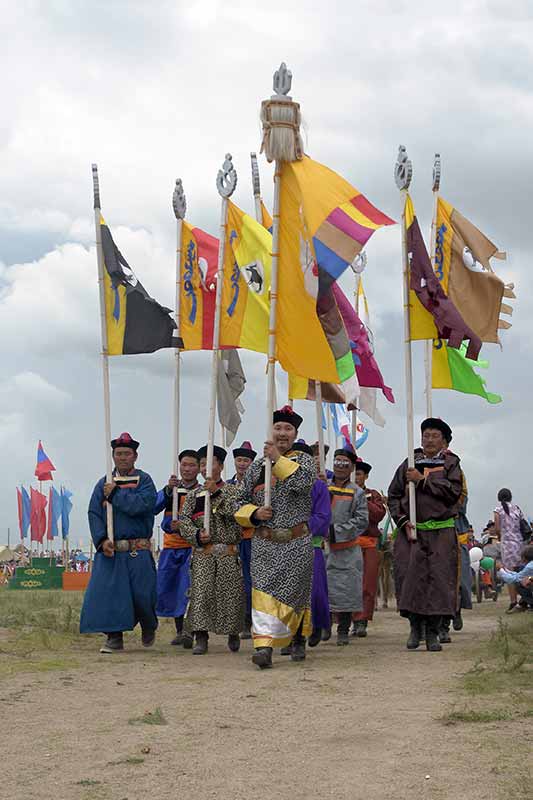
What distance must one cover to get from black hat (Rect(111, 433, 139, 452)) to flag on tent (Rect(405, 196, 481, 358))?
2.71m

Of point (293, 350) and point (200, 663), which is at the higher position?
point (293, 350)

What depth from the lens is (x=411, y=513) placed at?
384 inches

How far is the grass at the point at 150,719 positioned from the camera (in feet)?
20.1

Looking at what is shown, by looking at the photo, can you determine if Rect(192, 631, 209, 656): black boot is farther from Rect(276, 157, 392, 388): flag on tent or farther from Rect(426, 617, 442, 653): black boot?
Rect(276, 157, 392, 388): flag on tent

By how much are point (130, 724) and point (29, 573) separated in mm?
25441

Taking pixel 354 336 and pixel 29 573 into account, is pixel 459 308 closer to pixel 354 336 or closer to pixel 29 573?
pixel 354 336

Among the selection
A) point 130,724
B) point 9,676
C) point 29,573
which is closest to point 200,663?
point 9,676

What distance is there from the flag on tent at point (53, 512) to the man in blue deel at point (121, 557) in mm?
32447

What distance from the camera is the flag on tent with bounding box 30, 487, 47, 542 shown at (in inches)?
1694

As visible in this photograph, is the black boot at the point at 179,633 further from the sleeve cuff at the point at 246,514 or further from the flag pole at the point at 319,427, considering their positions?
the sleeve cuff at the point at 246,514

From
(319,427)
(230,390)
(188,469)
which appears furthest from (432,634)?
(230,390)

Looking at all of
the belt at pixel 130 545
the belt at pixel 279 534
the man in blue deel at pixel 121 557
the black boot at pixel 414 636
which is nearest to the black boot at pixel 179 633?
the man in blue deel at pixel 121 557

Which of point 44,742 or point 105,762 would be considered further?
point 44,742

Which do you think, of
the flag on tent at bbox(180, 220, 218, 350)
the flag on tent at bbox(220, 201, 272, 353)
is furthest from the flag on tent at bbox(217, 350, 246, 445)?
the flag on tent at bbox(220, 201, 272, 353)
